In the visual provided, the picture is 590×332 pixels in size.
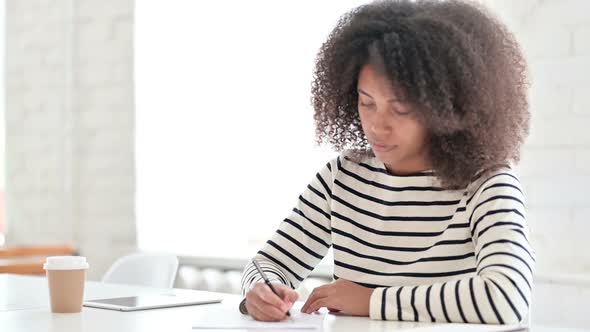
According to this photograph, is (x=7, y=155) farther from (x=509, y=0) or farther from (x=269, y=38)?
(x=509, y=0)

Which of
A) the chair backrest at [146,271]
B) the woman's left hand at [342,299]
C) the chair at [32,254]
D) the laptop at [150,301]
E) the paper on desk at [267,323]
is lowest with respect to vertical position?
the chair at [32,254]

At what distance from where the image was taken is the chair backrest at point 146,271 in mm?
2393

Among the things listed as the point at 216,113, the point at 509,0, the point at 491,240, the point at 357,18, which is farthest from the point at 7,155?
the point at 491,240

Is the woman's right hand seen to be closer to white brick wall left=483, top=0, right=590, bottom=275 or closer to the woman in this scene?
the woman

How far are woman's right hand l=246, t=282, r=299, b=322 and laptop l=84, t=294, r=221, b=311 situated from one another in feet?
0.77

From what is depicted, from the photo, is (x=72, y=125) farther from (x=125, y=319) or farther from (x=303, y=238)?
(x=125, y=319)

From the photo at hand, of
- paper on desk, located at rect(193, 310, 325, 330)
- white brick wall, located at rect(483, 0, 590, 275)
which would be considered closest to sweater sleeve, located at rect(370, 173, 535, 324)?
paper on desk, located at rect(193, 310, 325, 330)

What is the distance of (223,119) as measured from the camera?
3.48m

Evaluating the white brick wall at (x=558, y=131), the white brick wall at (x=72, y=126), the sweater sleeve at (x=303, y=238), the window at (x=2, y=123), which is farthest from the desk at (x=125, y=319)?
the window at (x=2, y=123)

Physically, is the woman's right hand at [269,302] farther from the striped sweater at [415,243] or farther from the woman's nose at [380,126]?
the woman's nose at [380,126]

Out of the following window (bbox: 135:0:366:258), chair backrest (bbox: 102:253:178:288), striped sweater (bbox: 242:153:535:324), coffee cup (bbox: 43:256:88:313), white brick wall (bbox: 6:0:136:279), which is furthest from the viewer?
white brick wall (bbox: 6:0:136:279)

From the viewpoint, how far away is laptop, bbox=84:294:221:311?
5.55ft

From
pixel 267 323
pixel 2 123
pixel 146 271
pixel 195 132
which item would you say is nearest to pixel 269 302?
pixel 267 323

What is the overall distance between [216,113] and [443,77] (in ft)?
6.42
